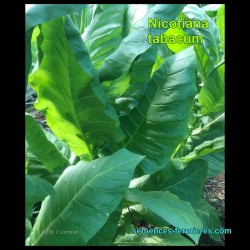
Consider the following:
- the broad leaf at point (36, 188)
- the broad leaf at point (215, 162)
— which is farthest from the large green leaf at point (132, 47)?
the broad leaf at point (215, 162)

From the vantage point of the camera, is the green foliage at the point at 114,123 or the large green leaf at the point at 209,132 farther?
the large green leaf at the point at 209,132

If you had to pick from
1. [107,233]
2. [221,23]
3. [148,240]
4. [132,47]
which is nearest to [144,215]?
[148,240]

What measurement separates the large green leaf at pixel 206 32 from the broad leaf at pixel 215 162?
377 millimetres

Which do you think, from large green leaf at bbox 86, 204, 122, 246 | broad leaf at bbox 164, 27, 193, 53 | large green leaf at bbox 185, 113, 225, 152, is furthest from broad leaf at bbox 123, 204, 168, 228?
broad leaf at bbox 164, 27, 193, 53

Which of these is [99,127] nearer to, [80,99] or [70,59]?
[80,99]

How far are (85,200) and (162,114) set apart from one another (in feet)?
1.26

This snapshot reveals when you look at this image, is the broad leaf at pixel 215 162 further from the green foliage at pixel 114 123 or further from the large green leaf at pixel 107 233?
the large green leaf at pixel 107 233

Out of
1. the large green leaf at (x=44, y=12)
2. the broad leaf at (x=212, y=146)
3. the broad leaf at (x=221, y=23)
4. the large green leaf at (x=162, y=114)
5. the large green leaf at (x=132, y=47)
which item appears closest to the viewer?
the large green leaf at (x=44, y=12)

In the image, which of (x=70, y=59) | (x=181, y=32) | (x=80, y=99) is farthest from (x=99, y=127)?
(x=181, y=32)

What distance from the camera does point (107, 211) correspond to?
1.28 meters

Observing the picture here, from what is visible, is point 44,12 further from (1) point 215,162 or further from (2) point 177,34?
(1) point 215,162

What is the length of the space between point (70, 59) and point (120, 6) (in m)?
0.39

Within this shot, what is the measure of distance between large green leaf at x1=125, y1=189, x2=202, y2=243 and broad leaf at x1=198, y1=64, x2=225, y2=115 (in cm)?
43

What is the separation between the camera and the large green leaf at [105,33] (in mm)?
1521
